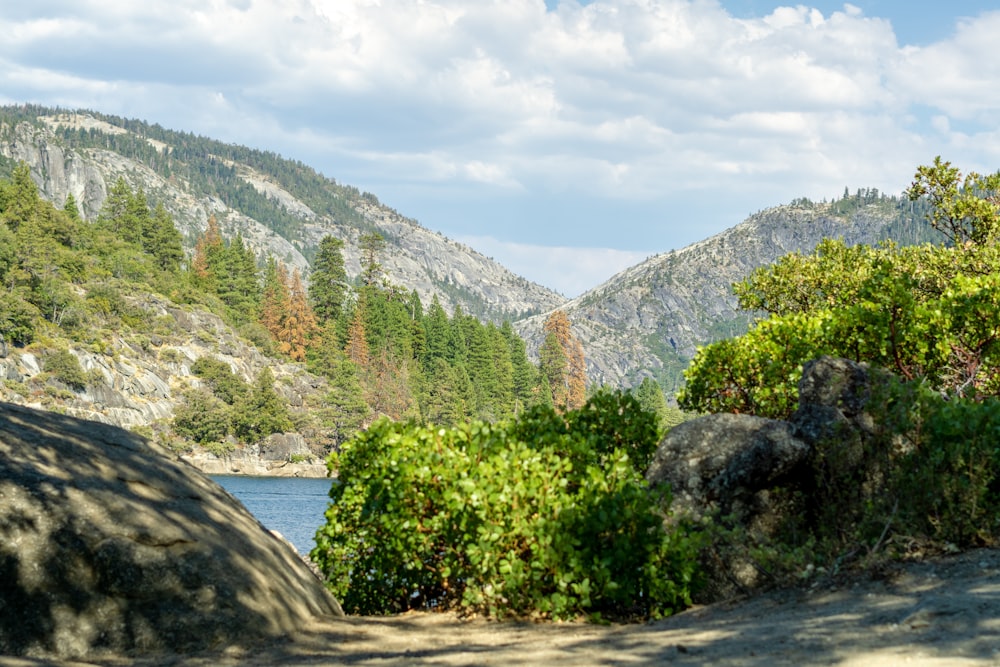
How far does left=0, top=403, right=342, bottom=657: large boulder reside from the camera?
653 cm

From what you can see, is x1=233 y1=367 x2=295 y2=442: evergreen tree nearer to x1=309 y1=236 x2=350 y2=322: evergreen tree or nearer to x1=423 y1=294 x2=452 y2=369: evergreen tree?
x1=423 y1=294 x2=452 y2=369: evergreen tree

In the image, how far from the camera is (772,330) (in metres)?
13.4

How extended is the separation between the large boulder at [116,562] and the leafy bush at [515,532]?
1284 millimetres

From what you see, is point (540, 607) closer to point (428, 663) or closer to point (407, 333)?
point (428, 663)

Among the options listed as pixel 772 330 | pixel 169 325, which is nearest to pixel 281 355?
pixel 169 325

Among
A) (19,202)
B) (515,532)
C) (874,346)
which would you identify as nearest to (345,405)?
(19,202)

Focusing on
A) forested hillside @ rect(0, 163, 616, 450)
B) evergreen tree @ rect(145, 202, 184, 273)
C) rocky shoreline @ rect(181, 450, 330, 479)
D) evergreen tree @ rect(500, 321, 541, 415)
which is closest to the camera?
forested hillside @ rect(0, 163, 616, 450)

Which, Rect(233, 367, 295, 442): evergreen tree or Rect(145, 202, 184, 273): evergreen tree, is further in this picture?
Rect(145, 202, 184, 273): evergreen tree

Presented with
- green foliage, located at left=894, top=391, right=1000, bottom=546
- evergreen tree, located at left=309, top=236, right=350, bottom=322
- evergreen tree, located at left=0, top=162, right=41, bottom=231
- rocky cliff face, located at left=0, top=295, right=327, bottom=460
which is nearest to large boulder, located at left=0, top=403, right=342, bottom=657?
green foliage, located at left=894, top=391, right=1000, bottom=546

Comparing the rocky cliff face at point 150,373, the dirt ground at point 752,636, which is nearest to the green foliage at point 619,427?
the dirt ground at point 752,636

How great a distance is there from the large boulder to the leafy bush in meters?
1.28

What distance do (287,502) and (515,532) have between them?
5084 centimetres

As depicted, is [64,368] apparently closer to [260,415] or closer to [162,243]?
[260,415]

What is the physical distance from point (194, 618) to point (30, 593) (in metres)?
1.26
